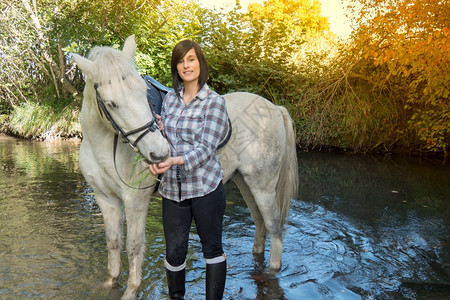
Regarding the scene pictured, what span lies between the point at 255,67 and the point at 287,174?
7936mm

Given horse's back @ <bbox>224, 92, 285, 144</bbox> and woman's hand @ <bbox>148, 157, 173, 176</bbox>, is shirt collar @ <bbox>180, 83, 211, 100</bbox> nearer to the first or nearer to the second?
woman's hand @ <bbox>148, 157, 173, 176</bbox>

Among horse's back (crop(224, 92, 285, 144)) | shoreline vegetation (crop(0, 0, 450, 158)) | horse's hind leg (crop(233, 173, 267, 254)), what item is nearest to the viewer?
horse's back (crop(224, 92, 285, 144))

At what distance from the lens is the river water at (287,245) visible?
302 cm

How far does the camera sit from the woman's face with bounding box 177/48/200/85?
2242mm

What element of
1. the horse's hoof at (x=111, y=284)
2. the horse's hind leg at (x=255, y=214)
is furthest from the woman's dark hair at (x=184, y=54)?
the horse's hoof at (x=111, y=284)

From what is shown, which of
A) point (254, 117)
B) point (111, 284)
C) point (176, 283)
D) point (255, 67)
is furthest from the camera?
point (255, 67)

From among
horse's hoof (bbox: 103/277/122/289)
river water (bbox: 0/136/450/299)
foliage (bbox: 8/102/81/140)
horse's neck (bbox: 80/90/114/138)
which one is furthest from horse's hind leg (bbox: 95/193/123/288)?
foliage (bbox: 8/102/81/140)

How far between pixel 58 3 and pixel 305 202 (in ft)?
35.2

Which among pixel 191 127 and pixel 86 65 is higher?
pixel 86 65

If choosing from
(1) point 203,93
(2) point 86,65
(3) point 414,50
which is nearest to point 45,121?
(3) point 414,50

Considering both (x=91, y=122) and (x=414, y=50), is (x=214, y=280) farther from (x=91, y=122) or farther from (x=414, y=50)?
(x=414, y=50)

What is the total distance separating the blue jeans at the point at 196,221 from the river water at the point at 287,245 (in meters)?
0.76

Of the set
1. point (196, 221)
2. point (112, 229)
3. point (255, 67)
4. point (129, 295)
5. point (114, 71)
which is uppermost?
point (255, 67)

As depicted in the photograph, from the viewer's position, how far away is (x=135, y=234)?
8.71 feet
